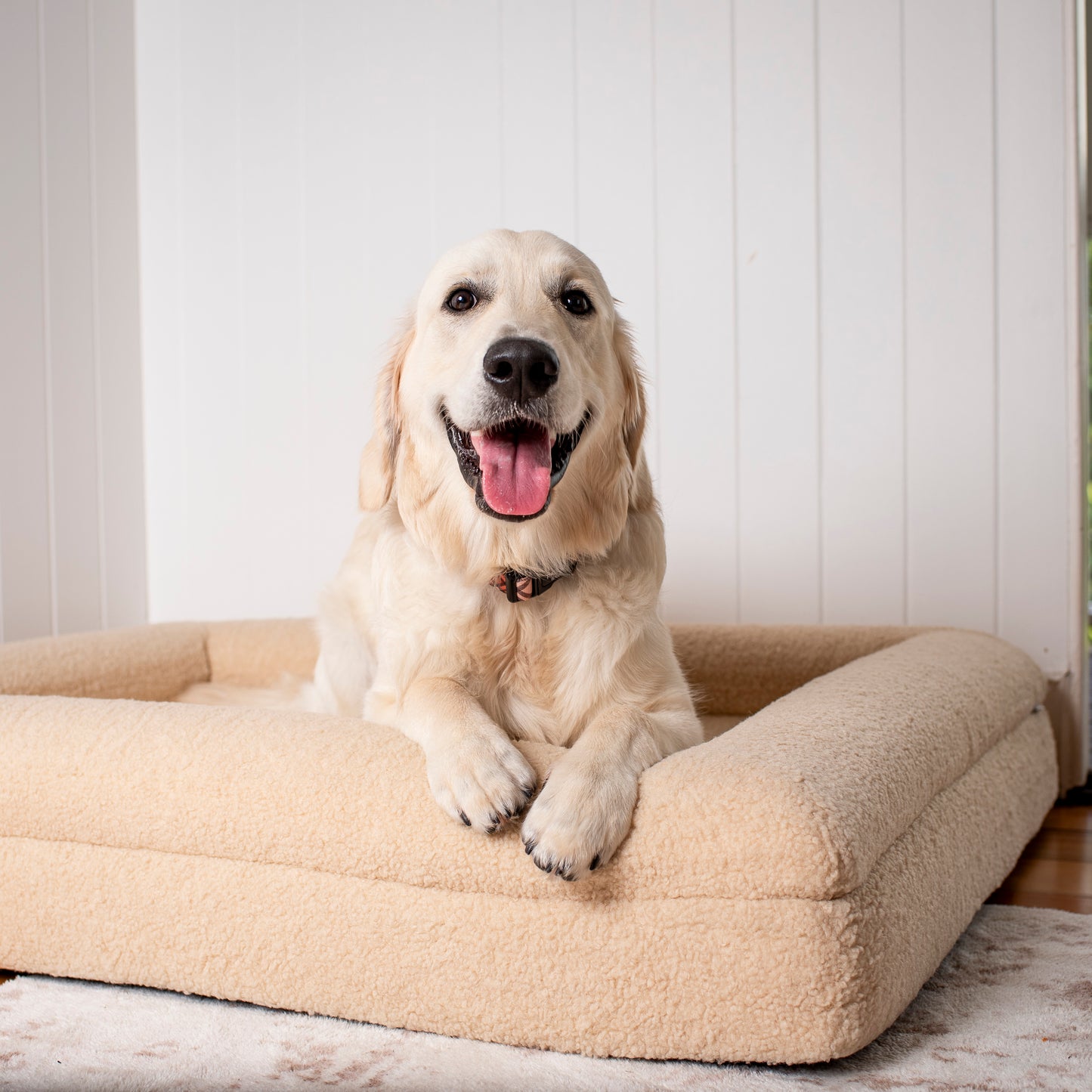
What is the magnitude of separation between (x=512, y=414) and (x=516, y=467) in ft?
0.28

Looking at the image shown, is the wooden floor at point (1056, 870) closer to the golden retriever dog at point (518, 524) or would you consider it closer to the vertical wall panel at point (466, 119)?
the golden retriever dog at point (518, 524)

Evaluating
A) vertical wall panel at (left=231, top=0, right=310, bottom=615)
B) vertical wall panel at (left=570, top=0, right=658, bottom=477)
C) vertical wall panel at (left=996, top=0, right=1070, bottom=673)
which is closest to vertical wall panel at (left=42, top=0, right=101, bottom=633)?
vertical wall panel at (left=231, top=0, right=310, bottom=615)

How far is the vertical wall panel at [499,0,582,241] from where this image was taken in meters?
3.11

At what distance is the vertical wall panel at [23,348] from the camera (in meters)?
3.06

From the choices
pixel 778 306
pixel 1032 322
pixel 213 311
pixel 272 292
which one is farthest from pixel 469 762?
pixel 213 311

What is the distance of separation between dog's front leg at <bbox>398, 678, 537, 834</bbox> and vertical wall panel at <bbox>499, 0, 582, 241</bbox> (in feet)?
6.63

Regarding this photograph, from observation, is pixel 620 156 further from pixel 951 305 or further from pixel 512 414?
pixel 512 414

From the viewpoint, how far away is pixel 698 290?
9.89 ft

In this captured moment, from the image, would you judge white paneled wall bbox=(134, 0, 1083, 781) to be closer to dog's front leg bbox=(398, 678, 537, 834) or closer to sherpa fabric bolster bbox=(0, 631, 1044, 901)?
sherpa fabric bolster bbox=(0, 631, 1044, 901)

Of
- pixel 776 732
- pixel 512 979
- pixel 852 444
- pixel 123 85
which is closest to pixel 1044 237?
pixel 852 444

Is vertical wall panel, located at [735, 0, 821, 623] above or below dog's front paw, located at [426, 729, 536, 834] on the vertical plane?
above

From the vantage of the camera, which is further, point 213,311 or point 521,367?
point 213,311

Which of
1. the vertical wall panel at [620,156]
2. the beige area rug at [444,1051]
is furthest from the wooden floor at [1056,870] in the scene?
the vertical wall panel at [620,156]

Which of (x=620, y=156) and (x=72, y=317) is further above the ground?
(x=620, y=156)
